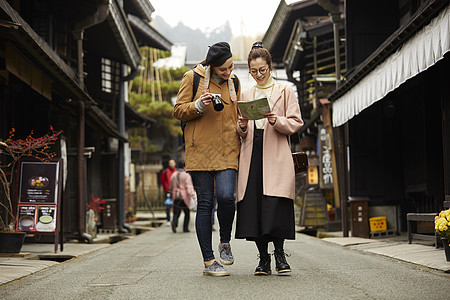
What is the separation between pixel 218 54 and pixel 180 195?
10956 millimetres

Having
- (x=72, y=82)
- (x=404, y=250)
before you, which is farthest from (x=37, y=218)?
(x=404, y=250)

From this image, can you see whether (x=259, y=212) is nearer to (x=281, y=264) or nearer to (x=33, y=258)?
(x=281, y=264)

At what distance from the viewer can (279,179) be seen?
19.6 feet

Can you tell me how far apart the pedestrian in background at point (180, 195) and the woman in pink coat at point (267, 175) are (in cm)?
1034

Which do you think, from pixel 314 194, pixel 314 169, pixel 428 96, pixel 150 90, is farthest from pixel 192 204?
pixel 150 90

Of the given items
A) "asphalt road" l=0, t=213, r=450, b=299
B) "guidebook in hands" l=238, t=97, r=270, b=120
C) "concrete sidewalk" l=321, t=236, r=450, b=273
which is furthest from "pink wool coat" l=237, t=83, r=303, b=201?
"concrete sidewalk" l=321, t=236, r=450, b=273

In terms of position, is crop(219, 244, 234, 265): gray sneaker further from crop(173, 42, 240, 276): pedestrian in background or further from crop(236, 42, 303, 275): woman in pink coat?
crop(236, 42, 303, 275): woman in pink coat

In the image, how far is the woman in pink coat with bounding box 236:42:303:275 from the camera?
5957mm

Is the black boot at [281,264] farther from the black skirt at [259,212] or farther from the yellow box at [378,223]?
the yellow box at [378,223]

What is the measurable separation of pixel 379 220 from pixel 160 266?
631cm

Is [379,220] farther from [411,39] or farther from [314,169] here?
[314,169]

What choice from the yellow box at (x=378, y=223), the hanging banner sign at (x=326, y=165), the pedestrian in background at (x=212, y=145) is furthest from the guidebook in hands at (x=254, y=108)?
the hanging banner sign at (x=326, y=165)

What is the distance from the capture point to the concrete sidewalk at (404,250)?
23.2 feet

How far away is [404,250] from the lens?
29.1 feet
